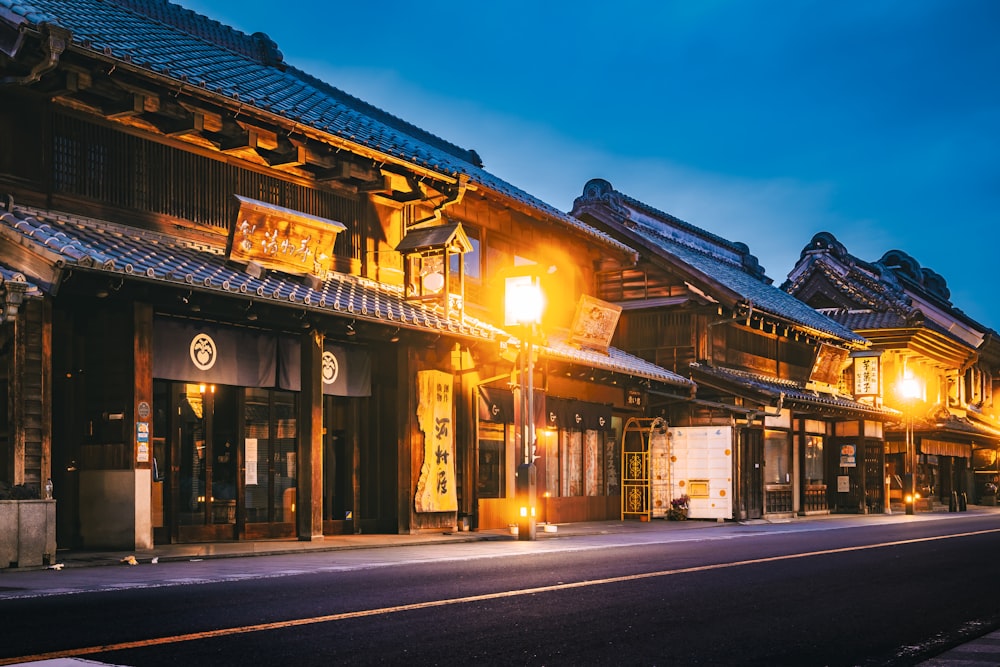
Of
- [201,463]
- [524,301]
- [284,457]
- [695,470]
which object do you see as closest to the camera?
[201,463]

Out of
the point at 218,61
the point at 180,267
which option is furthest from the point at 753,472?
the point at 180,267

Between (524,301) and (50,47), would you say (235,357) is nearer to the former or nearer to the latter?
(50,47)

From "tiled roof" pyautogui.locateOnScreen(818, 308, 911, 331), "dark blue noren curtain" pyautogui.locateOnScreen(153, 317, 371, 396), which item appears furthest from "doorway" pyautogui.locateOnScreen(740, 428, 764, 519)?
A: "tiled roof" pyautogui.locateOnScreen(818, 308, 911, 331)

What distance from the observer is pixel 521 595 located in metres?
11.3

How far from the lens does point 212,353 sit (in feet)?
62.0

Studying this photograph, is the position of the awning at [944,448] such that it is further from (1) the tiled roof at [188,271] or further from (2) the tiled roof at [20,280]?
(2) the tiled roof at [20,280]

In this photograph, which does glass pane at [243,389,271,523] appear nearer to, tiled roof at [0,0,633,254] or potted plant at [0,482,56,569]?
tiled roof at [0,0,633,254]

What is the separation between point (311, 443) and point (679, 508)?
1617cm

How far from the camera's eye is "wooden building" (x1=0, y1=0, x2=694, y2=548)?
16.6 metres

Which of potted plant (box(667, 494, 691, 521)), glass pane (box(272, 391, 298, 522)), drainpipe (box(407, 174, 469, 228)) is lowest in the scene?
potted plant (box(667, 494, 691, 521))

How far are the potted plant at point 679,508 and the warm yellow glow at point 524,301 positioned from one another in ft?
37.9

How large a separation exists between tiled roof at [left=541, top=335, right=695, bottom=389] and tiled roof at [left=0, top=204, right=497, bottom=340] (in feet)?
15.2

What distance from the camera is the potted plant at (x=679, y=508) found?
3334cm

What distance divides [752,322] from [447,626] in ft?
102
